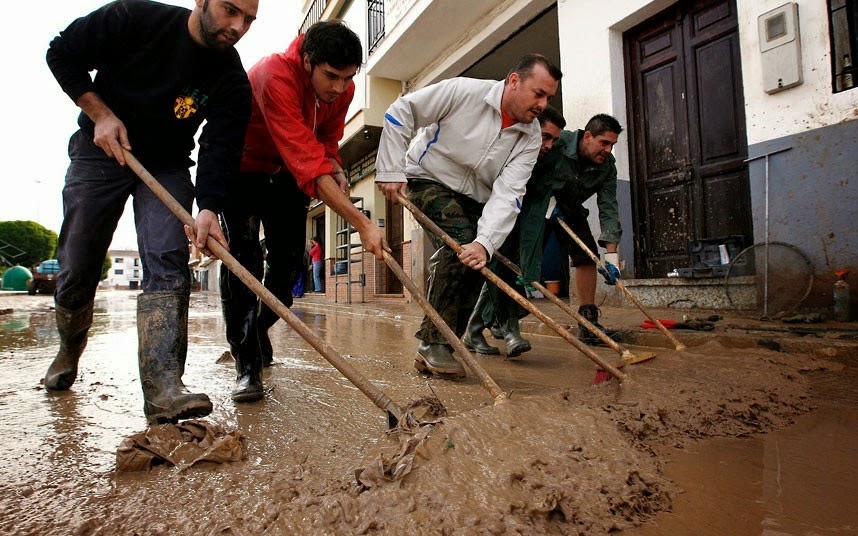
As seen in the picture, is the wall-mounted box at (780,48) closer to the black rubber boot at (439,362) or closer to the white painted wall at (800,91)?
the white painted wall at (800,91)

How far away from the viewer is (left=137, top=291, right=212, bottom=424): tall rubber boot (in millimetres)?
1499

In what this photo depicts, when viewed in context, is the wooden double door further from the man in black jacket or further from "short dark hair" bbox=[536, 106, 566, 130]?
the man in black jacket

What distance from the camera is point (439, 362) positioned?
2.38m

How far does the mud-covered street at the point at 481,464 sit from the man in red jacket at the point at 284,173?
14.5 inches

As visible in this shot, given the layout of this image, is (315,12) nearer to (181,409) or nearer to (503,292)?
(503,292)

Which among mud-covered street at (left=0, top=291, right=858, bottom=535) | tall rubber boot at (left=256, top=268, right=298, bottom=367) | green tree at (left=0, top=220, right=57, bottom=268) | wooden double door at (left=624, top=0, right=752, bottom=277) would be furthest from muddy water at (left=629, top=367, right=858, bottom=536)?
green tree at (left=0, top=220, right=57, bottom=268)

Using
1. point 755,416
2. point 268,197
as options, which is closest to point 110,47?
point 268,197

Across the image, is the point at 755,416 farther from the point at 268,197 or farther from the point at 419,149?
the point at 268,197

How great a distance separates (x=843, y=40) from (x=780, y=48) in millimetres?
388

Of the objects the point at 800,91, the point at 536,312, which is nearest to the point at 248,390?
the point at 536,312

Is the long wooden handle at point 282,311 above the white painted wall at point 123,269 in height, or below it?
below

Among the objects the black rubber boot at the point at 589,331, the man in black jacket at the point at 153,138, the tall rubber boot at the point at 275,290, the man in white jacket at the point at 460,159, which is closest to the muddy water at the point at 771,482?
the man in white jacket at the point at 460,159

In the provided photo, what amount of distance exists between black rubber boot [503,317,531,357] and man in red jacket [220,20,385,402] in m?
1.29

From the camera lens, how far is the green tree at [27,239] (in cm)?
3469
